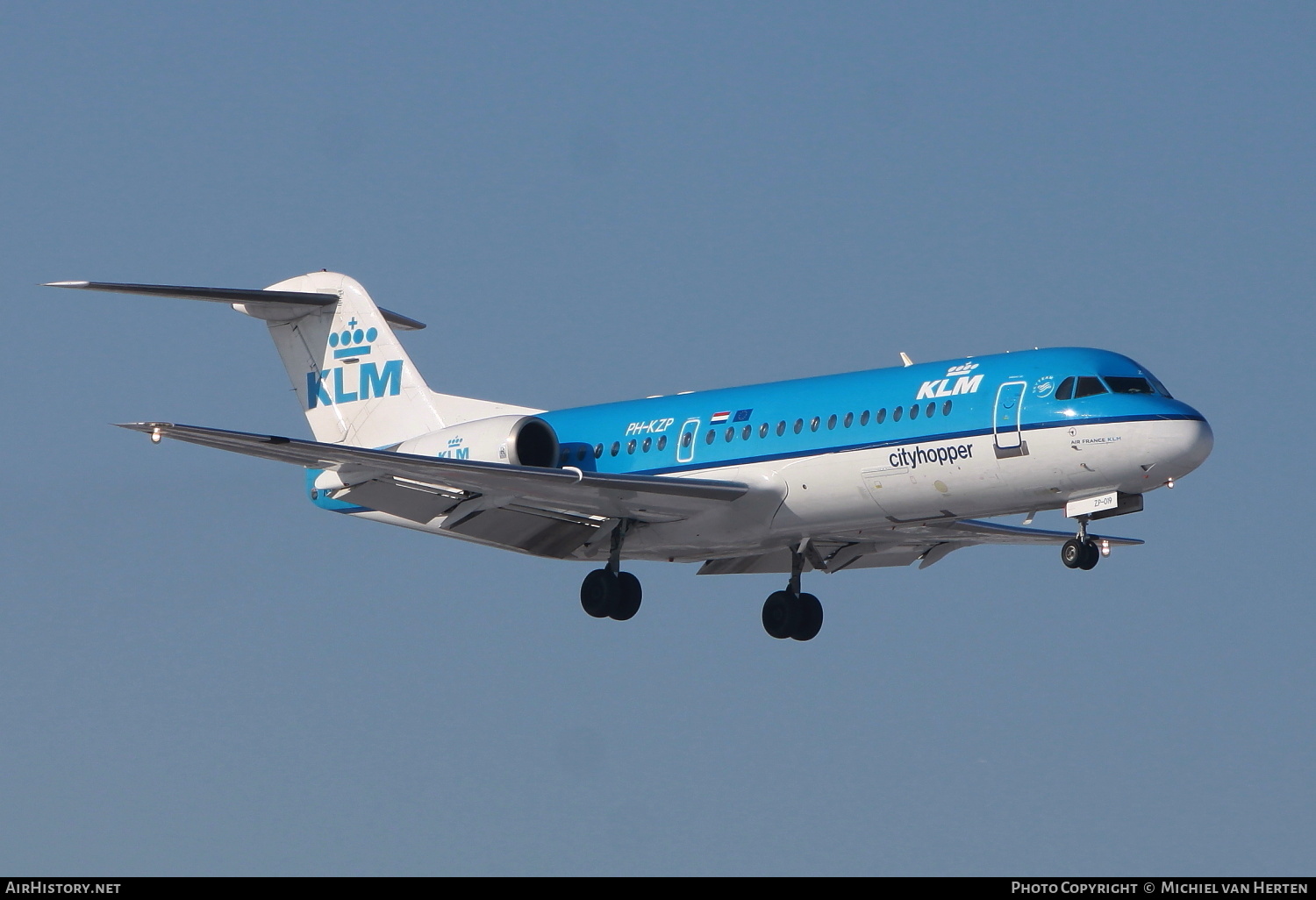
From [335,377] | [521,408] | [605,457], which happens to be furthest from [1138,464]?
[335,377]

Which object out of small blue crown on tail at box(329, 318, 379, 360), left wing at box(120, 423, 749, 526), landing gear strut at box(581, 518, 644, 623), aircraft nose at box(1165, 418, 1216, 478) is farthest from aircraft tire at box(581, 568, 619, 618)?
aircraft nose at box(1165, 418, 1216, 478)

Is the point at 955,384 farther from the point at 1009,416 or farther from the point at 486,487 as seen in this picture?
the point at 486,487

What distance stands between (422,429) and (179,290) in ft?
16.9

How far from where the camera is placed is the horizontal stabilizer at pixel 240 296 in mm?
32438

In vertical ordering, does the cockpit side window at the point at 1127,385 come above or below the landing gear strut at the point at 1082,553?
above

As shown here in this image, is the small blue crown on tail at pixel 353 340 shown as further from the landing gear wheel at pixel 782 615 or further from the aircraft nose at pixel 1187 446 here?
the aircraft nose at pixel 1187 446

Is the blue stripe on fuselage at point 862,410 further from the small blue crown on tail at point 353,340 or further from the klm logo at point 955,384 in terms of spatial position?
the small blue crown on tail at point 353,340

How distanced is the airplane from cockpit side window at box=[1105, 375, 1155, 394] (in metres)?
0.03

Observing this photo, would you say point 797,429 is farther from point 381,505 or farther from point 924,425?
point 381,505

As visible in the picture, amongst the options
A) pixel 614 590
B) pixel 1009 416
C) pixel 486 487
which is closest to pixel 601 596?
pixel 614 590

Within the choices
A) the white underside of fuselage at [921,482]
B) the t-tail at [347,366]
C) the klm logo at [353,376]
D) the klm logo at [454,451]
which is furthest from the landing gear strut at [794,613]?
the klm logo at [353,376]

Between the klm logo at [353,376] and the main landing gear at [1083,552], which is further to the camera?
A: the klm logo at [353,376]

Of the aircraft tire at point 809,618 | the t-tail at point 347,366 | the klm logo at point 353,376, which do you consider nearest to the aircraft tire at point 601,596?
the aircraft tire at point 809,618

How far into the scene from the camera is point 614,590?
32.0 m
